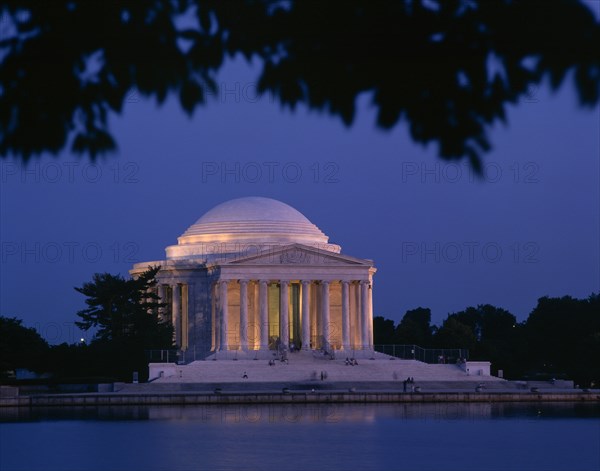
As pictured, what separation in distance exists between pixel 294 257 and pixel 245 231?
9.02m

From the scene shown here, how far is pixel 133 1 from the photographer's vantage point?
8844mm

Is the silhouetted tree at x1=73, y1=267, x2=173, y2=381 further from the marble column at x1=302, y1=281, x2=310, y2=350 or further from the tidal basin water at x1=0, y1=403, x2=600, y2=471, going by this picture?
the tidal basin water at x1=0, y1=403, x2=600, y2=471

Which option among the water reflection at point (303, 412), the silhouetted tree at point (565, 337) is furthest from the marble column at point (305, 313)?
the water reflection at point (303, 412)

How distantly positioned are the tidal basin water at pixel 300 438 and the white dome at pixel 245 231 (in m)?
42.3

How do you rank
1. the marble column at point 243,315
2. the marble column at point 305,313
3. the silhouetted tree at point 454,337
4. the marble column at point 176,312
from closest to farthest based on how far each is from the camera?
1. the marble column at point 243,315
2. the marble column at point 305,313
3. the marble column at point 176,312
4. the silhouetted tree at point 454,337

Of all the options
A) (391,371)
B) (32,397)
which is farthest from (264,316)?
(32,397)

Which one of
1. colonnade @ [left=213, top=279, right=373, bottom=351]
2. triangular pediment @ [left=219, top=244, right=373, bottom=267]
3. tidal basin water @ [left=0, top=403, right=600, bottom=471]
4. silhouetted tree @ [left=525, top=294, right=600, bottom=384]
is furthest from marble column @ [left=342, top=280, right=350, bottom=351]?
tidal basin water @ [left=0, top=403, right=600, bottom=471]

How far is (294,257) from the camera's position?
358ft

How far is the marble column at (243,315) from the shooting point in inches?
4227

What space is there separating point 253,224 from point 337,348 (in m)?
15.3

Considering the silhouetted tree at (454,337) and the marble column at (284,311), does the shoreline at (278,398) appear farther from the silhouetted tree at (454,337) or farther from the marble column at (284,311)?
the silhouetted tree at (454,337)

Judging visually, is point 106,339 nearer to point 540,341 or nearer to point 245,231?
point 245,231

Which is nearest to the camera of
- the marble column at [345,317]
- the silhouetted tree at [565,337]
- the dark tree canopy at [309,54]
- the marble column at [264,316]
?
the dark tree canopy at [309,54]

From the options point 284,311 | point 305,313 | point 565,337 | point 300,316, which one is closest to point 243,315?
point 284,311
